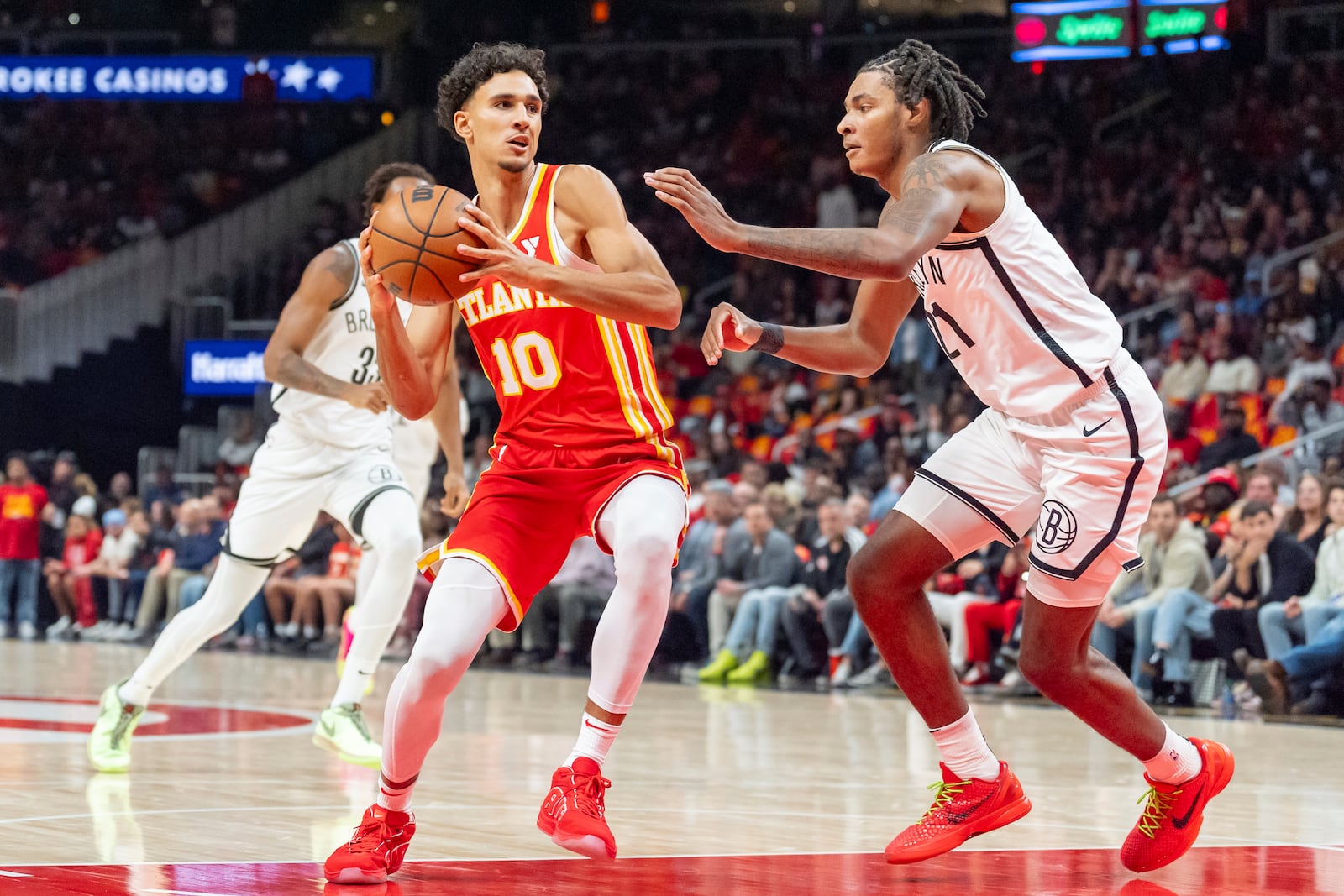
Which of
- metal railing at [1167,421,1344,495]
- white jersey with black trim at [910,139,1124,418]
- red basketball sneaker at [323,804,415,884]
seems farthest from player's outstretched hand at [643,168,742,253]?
metal railing at [1167,421,1344,495]

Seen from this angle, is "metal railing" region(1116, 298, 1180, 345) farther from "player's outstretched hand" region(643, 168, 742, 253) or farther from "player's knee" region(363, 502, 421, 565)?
"player's outstretched hand" region(643, 168, 742, 253)

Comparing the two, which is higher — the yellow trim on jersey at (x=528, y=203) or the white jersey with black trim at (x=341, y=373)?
the yellow trim on jersey at (x=528, y=203)

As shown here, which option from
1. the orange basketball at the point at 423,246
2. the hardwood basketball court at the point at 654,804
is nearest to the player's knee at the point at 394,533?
the hardwood basketball court at the point at 654,804

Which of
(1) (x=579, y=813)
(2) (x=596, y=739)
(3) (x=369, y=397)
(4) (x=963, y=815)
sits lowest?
(4) (x=963, y=815)

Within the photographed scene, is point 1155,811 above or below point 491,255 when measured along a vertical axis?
below

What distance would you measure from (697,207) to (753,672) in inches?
326

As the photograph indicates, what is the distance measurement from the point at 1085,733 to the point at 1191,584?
2014 millimetres

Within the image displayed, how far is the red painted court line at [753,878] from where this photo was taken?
158 inches

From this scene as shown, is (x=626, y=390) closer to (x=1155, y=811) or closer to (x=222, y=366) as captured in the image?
(x=1155, y=811)

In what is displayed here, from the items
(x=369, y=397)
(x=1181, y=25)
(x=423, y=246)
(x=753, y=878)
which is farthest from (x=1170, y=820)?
(x=1181, y=25)

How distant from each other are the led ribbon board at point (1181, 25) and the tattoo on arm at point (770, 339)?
14720 millimetres

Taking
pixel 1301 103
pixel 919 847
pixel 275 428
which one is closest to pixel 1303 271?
pixel 1301 103

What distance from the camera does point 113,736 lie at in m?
6.48

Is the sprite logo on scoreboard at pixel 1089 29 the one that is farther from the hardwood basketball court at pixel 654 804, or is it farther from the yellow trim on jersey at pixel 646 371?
the yellow trim on jersey at pixel 646 371
